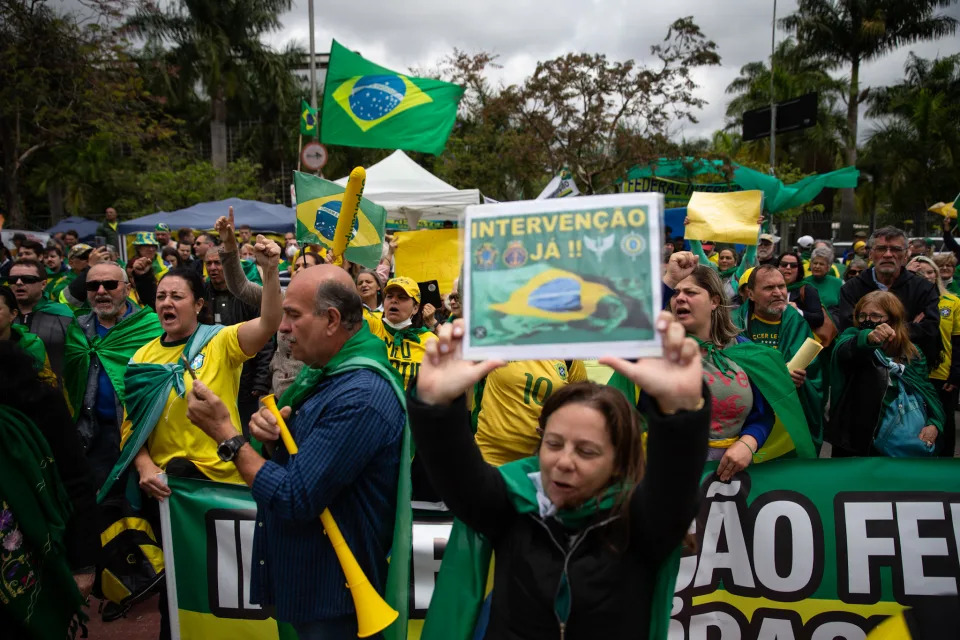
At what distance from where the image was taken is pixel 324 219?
19.9 ft

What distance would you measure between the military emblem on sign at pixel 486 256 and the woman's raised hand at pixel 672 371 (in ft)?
1.08

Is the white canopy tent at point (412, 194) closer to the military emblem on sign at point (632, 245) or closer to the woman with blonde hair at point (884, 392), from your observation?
the woman with blonde hair at point (884, 392)

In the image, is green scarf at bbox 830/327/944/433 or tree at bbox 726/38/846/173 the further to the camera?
tree at bbox 726/38/846/173

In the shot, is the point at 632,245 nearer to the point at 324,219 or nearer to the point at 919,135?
the point at 324,219

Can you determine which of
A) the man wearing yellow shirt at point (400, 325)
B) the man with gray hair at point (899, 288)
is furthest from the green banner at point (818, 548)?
the man with gray hair at point (899, 288)

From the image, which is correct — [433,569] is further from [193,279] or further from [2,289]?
[2,289]

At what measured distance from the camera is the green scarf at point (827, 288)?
7949mm

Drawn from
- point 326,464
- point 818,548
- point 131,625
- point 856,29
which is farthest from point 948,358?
point 856,29

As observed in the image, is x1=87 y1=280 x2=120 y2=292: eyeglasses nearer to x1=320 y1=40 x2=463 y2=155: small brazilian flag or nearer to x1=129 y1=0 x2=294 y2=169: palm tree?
x1=320 y1=40 x2=463 y2=155: small brazilian flag

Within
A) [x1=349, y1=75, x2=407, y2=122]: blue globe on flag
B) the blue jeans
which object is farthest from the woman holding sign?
[x1=349, y1=75, x2=407, y2=122]: blue globe on flag

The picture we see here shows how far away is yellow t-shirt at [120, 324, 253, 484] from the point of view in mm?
3635

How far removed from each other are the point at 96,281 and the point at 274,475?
3158 millimetres

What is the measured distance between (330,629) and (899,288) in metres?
5.41

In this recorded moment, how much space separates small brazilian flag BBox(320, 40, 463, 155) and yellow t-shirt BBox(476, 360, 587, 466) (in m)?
4.92
